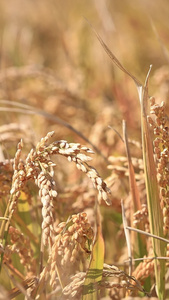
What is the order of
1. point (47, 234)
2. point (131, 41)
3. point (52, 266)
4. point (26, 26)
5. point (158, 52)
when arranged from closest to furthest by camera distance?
point (47, 234) < point (52, 266) < point (158, 52) < point (131, 41) < point (26, 26)

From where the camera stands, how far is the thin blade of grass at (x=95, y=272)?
36.3 inches

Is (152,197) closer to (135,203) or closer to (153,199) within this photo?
(153,199)

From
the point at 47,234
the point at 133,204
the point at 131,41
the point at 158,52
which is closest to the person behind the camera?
the point at 47,234

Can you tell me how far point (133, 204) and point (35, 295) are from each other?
34cm

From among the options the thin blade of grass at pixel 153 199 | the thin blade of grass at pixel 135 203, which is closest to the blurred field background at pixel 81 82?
the thin blade of grass at pixel 135 203

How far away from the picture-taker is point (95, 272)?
3.05 ft

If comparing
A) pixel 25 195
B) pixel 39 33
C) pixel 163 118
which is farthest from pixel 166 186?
pixel 39 33

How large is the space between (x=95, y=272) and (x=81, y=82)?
6.50 ft

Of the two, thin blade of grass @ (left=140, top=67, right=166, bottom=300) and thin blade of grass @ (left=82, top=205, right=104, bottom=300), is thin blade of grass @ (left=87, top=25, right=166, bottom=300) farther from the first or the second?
thin blade of grass @ (left=82, top=205, right=104, bottom=300)

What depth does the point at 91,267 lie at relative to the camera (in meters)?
0.93

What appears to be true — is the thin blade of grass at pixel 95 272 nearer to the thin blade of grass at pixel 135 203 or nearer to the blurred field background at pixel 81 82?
the thin blade of grass at pixel 135 203

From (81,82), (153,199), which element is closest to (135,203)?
(153,199)

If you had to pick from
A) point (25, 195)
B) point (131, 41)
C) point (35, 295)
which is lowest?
point (35, 295)

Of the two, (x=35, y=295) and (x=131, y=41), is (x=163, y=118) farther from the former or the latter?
(x=131, y=41)
